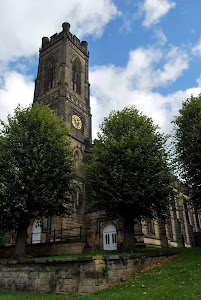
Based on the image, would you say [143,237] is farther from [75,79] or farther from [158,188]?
[75,79]

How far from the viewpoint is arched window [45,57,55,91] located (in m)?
38.1

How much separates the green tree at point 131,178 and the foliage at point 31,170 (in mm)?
2636

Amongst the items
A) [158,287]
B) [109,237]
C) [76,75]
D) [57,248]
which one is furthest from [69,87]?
[158,287]

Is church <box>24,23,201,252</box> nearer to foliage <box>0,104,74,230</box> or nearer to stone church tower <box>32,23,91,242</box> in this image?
stone church tower <box>32,23,91,242</box>

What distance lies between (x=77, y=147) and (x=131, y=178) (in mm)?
16445

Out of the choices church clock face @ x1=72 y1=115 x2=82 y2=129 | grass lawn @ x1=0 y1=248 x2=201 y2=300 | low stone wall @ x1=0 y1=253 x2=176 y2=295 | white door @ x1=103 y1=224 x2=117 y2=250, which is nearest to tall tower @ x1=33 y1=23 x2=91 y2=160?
church clock face @ x1=72 y1=115 x2=82 y2=129

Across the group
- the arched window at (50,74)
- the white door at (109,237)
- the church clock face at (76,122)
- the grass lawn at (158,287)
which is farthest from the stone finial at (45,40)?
the grass lawn at (158,287)

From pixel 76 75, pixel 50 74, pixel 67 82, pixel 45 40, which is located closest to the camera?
pixel 67 82

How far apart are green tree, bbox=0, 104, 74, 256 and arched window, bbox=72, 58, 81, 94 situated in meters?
20.2

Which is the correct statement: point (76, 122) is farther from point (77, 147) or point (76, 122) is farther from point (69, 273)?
point (69, 273)

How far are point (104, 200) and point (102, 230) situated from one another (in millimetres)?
10011

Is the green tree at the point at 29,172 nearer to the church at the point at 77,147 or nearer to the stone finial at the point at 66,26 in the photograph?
the church at the point at 77,147

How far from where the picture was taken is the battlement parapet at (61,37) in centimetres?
4056

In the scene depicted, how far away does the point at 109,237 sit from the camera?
25.2 meters
